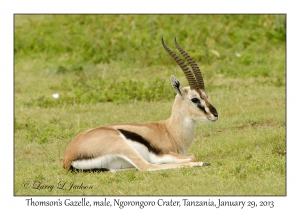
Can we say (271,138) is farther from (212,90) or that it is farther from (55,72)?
(55,72)

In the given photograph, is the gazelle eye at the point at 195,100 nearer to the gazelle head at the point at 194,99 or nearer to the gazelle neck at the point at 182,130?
the gazelle head at the point at 194,99


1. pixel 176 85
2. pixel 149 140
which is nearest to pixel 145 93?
pixel 176 85

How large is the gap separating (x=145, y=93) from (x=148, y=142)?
4400 millimetres

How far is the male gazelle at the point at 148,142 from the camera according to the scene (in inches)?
318

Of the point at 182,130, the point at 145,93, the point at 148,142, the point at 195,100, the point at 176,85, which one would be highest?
the point at 145,93

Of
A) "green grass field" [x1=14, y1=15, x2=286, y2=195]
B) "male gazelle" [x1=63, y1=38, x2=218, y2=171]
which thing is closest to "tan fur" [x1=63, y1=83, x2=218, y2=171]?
"male gazelle" [x1=63, y1=38, x2=218, y2=171]

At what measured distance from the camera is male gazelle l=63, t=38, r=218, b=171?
8.08 meters

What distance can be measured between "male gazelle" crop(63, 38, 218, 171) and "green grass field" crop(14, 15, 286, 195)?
198mm

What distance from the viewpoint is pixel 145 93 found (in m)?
12.8

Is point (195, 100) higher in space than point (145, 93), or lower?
lower

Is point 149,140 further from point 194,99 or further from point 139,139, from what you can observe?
point 194,99

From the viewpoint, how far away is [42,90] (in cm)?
1409

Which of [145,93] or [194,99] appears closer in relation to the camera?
[194,99]

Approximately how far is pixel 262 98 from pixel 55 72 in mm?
5306
